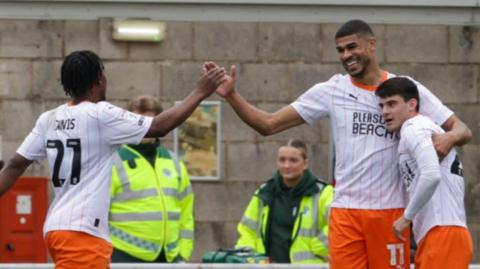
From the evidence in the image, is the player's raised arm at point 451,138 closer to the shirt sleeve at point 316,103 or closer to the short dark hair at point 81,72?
the shirt sleeve at point 316,103

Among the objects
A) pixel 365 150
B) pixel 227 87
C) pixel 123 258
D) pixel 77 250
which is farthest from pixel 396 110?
pixel 123 258

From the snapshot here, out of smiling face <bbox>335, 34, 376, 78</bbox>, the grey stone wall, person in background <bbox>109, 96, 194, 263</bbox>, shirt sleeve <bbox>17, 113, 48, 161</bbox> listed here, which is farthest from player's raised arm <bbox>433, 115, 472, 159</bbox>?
the grey stone wall

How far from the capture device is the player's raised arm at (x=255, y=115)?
9.89 m

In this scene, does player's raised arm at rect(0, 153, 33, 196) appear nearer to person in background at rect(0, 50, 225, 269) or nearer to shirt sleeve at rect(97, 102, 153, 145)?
person in background at rect(0, 50, 225, 269)

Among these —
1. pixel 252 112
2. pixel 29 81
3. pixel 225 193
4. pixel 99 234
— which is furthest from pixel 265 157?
pixel 99 234

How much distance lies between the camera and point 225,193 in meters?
14.9

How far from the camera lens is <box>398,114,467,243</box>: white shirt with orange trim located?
966 centimetres

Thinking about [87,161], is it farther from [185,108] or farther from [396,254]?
[396,254]

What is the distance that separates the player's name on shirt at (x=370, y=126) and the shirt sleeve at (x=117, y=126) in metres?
1.34

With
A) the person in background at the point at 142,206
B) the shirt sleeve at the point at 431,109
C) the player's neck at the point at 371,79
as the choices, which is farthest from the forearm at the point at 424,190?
the person in background at the point at 142,206

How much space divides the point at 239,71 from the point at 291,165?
2.53 meters

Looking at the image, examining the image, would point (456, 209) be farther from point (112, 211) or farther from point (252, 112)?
point (112, 211)

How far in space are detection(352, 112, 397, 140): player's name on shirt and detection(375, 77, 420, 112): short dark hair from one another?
0.57 feet

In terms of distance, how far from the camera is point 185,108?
9.33 m
